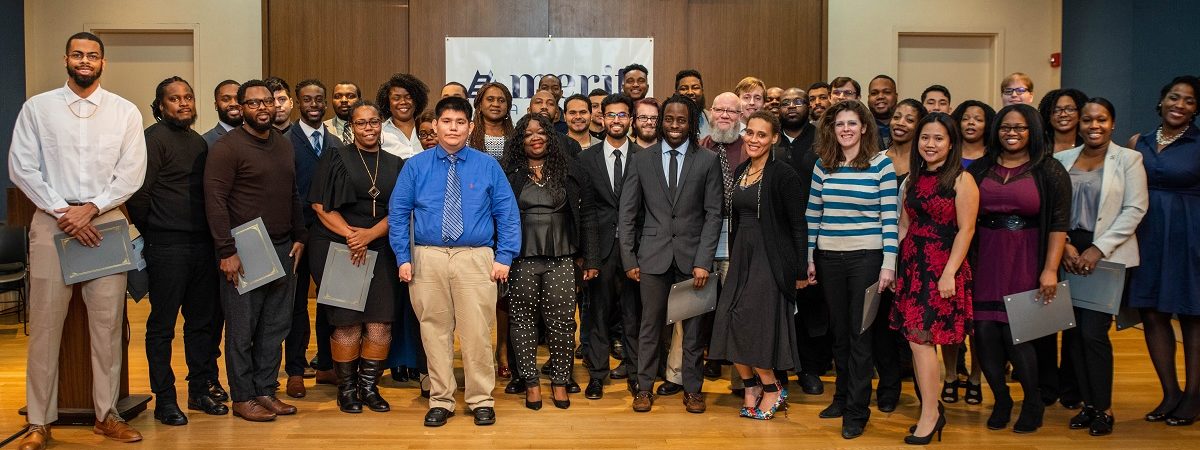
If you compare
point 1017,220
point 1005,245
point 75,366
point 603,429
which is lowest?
point 603,429

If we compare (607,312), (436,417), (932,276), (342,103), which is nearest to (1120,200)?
(932,276)

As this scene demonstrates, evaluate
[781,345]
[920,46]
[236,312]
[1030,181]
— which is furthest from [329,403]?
[920,46]

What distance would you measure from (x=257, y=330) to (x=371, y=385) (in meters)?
0.61

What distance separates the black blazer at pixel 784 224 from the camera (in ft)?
14.4

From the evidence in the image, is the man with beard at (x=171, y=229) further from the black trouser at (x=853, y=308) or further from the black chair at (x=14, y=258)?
the black chair at (x=14, y=258)

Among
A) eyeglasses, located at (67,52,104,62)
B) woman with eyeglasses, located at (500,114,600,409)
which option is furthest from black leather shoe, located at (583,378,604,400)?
eyeglasses, located at (67,52,104,62)

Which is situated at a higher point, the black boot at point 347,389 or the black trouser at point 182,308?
the black trouser at point 182,308

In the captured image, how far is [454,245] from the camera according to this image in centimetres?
444

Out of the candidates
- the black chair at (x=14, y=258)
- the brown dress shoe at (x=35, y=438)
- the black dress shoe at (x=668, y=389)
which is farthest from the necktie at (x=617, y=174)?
the black chair at (x=14, y=258)

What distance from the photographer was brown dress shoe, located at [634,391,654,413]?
4.74m

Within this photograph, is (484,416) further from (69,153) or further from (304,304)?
(69,153)

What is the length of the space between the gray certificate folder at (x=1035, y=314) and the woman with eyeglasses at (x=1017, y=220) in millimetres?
37

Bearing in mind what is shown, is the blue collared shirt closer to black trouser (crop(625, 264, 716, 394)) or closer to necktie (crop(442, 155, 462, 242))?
necktie (crop(442, 155, 462, 242))

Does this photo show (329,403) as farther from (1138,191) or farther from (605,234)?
(1138,191)
